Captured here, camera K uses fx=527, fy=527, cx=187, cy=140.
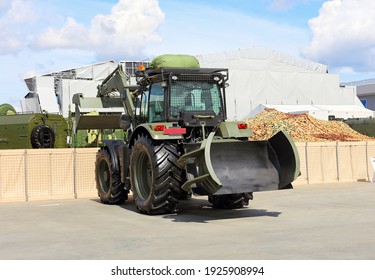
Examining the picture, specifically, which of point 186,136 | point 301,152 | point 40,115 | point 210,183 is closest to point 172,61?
point 186,136

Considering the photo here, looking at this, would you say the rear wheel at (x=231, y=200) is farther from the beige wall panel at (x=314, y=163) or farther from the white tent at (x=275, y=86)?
the white tent at (x=275, y=86)

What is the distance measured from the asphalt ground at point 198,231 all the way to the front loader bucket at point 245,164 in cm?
66

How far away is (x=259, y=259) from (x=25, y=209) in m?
8.10

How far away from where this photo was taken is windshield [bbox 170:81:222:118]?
10.8m

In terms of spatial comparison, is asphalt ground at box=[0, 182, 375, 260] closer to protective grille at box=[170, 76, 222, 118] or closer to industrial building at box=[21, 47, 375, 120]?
protective grille at box=[170, 76, 222, 118]

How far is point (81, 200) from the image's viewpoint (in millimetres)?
14773

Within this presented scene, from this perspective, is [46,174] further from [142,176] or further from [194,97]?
[194,97]

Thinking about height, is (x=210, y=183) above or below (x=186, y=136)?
below

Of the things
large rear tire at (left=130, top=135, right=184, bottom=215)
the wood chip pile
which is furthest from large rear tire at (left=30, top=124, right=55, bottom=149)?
large rear tire at (left=130, top=135, right=184, bottom=215)

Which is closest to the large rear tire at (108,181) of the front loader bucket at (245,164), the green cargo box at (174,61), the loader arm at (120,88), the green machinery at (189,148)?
the green machinery at (189,148)

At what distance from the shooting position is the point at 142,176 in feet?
36.7

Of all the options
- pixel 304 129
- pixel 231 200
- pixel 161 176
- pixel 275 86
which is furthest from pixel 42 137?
pixel 275 86

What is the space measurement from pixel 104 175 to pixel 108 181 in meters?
0.32
